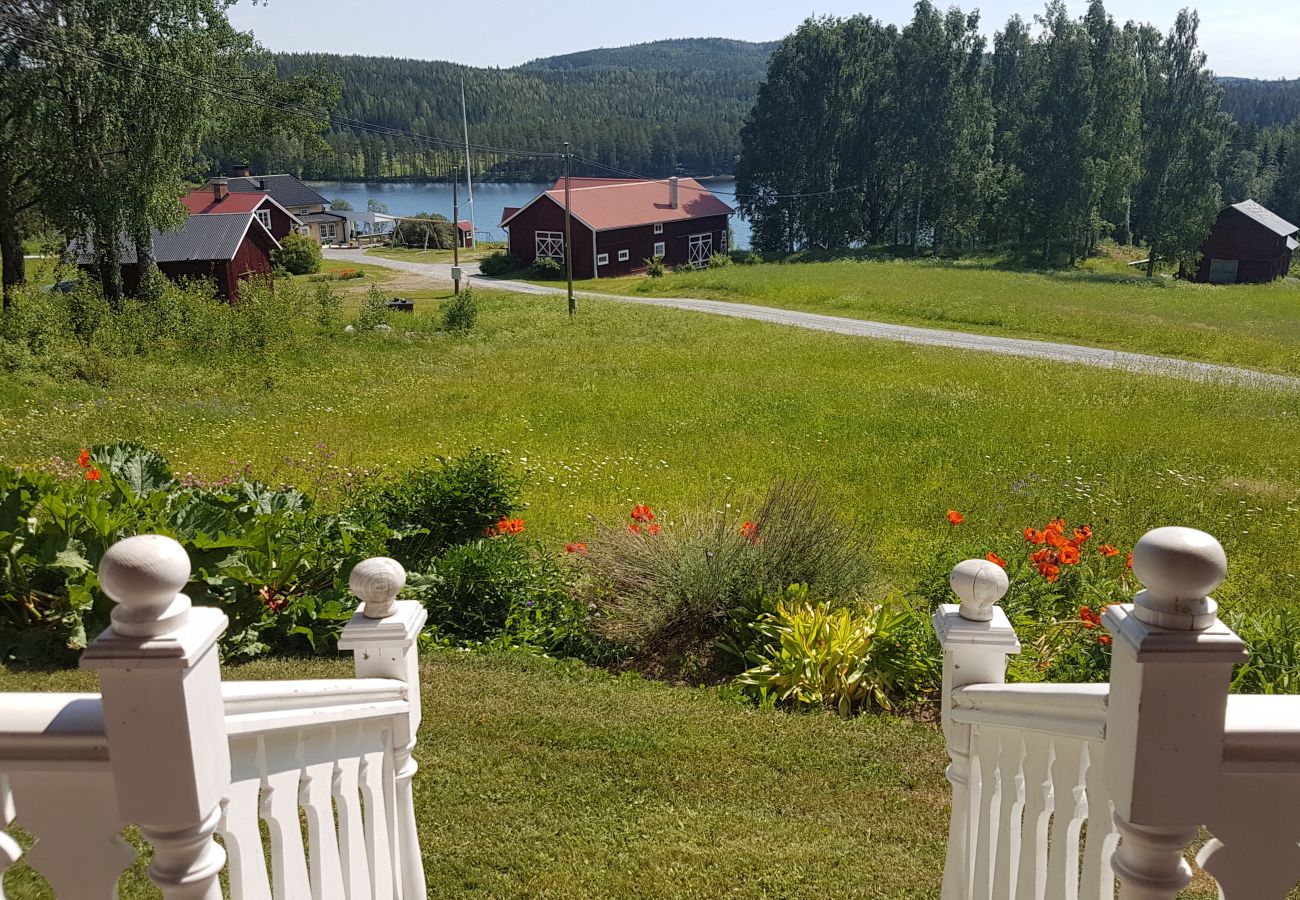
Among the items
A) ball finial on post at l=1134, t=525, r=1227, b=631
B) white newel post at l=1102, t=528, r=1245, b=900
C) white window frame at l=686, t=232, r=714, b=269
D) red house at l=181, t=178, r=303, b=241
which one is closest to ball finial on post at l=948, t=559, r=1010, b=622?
white newel post at l=1102, t=528, r=1245, b=900

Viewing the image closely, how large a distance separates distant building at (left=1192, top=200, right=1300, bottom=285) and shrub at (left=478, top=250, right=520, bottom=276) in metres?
36.8

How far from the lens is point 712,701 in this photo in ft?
19.8

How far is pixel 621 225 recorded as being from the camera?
2082 inches

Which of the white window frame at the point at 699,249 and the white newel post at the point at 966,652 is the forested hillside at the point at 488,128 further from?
the white newel post at the point at 966,652

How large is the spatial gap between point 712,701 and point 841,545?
1.96m

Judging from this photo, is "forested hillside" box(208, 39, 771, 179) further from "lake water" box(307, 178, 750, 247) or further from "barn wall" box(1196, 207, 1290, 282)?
"barn wall" box(1196, 207, 1290, 282)

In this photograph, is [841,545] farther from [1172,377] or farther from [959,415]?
[1172,377]

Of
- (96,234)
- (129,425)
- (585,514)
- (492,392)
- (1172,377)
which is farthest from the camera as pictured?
(96,234)

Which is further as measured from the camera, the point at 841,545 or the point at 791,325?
the point at 791,325

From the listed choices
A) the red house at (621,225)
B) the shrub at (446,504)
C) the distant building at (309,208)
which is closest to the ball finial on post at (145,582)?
the shrub at (446,504)

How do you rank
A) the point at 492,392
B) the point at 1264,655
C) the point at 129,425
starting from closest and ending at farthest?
the point at 1264,655
the point at 129,425
the point at 492,392

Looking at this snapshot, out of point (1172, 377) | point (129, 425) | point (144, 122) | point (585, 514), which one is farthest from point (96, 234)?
point (1172, 377)

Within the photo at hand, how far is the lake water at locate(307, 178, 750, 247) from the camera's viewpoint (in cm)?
12269

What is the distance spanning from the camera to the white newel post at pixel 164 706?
150 centimetres
